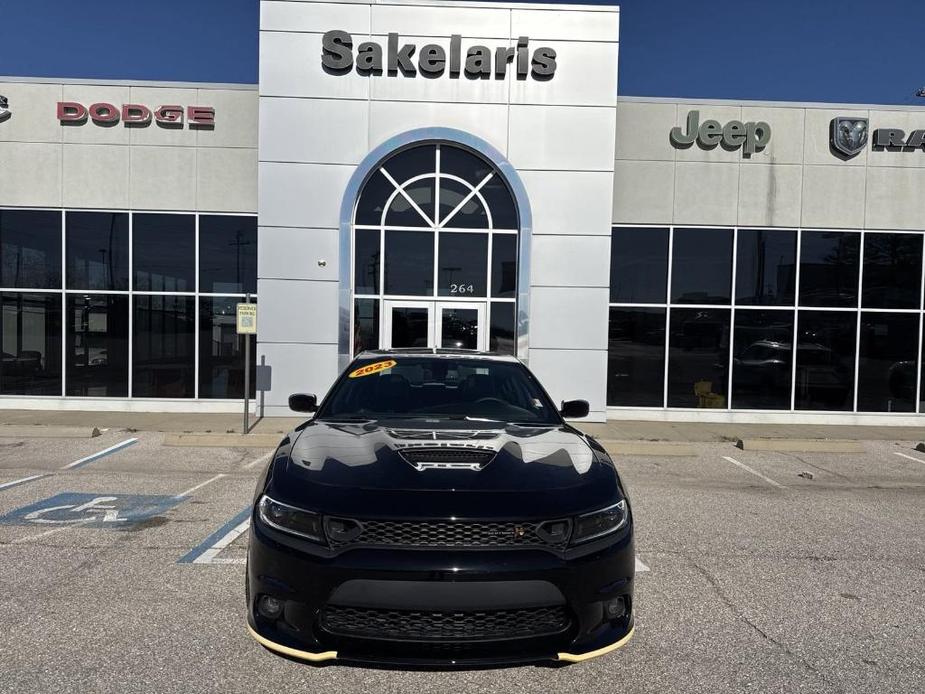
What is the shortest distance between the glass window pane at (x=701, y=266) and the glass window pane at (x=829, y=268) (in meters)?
1.67

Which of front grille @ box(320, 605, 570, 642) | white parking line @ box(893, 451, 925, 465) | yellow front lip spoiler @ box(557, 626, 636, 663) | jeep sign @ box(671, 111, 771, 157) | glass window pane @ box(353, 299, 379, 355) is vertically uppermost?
jeep sign @ box(671, 111, 771, 157)

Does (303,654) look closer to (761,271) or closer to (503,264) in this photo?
(503,264)

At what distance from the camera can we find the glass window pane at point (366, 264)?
12.8 metres

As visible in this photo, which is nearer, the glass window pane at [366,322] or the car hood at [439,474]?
the car hood at [439,474]

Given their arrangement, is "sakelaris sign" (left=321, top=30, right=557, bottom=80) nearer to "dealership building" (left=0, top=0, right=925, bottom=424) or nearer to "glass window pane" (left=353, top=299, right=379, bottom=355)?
"dealership building" (left=0, top=0, right=925, bottom=424)

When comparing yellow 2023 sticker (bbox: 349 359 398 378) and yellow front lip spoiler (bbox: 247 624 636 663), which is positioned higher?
yellow 2023 sticker (bbox: 349 359 398 378)

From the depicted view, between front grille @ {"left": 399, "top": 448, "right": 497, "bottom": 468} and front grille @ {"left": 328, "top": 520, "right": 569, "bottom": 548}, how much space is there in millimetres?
421

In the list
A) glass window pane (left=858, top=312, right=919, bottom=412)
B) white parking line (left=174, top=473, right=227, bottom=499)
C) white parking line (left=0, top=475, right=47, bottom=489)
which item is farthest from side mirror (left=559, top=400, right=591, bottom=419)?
glass window pane (left=858, top=312, right=919, bottom=412)

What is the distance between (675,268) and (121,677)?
42.4ft

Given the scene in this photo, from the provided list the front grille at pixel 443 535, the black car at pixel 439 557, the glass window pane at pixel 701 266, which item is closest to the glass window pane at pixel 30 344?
the black car at pixel 439 557

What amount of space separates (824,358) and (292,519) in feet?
46.4

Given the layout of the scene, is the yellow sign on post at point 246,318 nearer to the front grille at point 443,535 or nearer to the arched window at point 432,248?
the arched window at point 432,248

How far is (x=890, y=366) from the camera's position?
46.3 ft

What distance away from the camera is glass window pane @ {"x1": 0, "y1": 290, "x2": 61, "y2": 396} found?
13727mm
